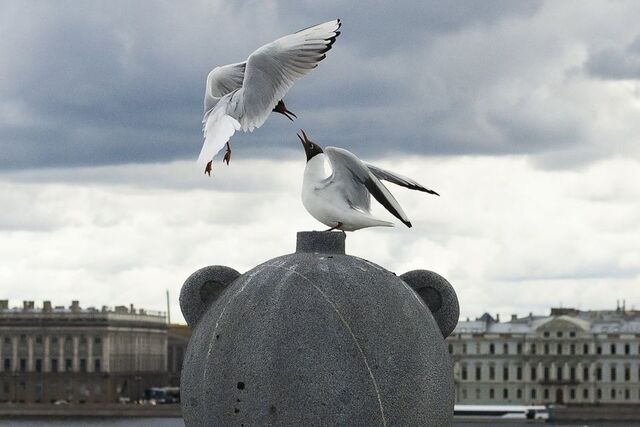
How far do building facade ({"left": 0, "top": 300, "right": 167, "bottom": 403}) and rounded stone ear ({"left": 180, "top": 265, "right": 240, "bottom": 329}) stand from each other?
9962 cm

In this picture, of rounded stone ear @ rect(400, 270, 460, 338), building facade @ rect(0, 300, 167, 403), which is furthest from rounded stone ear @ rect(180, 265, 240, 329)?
building facade @ rect(0, 300, 167, 403)

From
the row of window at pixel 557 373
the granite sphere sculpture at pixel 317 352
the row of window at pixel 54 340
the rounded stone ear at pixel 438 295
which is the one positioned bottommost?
the granite sphere sculpture at pixel 317 352

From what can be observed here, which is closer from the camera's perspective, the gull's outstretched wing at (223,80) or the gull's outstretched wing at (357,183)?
the gull's outstretched wing at (357,183)

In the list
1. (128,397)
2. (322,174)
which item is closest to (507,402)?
(128,397)

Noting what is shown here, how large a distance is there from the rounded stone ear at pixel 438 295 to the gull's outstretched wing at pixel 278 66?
1500 millimetres

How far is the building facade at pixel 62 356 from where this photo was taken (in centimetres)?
11281

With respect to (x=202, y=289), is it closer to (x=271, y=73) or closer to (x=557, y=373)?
(x=271, y=73)

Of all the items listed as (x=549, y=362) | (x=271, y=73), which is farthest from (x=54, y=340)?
(x=271, y=73)

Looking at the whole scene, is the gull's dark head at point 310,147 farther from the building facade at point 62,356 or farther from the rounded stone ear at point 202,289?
the building facade at point 62,356

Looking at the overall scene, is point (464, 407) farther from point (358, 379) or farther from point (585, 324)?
point (358, 379)

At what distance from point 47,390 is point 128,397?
16.5 ft

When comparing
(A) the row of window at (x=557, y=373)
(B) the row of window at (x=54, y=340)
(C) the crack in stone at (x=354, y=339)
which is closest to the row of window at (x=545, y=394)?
(A) the row of window at (x=557, y=373)

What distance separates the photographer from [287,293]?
12156 mm

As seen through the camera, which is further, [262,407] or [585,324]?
[585,324]
